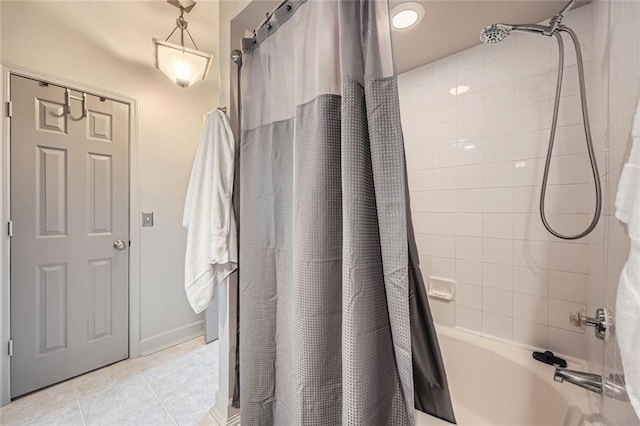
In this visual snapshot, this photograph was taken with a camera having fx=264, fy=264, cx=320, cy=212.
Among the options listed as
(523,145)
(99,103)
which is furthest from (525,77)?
(99,103)

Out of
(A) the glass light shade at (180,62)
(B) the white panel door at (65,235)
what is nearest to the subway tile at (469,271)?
(A) the glass light shade at (180,62)

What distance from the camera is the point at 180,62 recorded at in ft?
5.47

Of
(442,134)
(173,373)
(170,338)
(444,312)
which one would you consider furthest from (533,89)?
(170,338)

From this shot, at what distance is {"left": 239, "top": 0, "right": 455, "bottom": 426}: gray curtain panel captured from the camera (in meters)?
0.66

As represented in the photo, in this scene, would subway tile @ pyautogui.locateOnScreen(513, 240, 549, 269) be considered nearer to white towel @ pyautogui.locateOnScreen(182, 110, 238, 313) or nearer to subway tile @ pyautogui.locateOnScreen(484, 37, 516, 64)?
subway tile @ pyautogui.locateOnScreen(484, 37, 516, 64)

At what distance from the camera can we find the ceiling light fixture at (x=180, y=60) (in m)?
1.61

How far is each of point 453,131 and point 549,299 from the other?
3.34 ft

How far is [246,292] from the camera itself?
45.2 inches

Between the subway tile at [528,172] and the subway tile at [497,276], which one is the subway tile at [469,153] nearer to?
the subway tile at [528,172]

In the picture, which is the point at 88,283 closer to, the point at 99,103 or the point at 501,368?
the point at 99,103

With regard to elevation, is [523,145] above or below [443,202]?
above

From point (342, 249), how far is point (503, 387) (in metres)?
1.23

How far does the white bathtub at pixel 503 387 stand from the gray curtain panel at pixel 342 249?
0.78 meters

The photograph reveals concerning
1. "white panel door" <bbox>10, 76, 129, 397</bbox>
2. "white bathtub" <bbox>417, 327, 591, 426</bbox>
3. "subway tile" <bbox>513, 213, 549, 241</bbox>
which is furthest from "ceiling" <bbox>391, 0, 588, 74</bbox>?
"white panel door" <bbox>10, 76, 129, 397</bbox>
